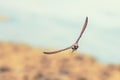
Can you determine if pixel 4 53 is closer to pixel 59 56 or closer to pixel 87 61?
pixel 59 56

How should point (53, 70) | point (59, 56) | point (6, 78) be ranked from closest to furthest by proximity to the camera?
1. point (6, 78)
2. point (53, 70)
3. point (59, 56)

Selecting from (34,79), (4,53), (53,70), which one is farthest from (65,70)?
Answer: (4,53)

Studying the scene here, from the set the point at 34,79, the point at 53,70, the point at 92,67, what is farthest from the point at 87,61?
the point at 34,79

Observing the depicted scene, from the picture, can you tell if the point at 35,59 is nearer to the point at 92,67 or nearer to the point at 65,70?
the point at 65,70

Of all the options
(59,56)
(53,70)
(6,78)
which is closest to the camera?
(6,78)

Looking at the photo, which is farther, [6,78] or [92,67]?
[92,67]

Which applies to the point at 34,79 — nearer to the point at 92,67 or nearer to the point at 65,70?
the point at 65,70

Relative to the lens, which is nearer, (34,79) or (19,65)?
(34,79)
